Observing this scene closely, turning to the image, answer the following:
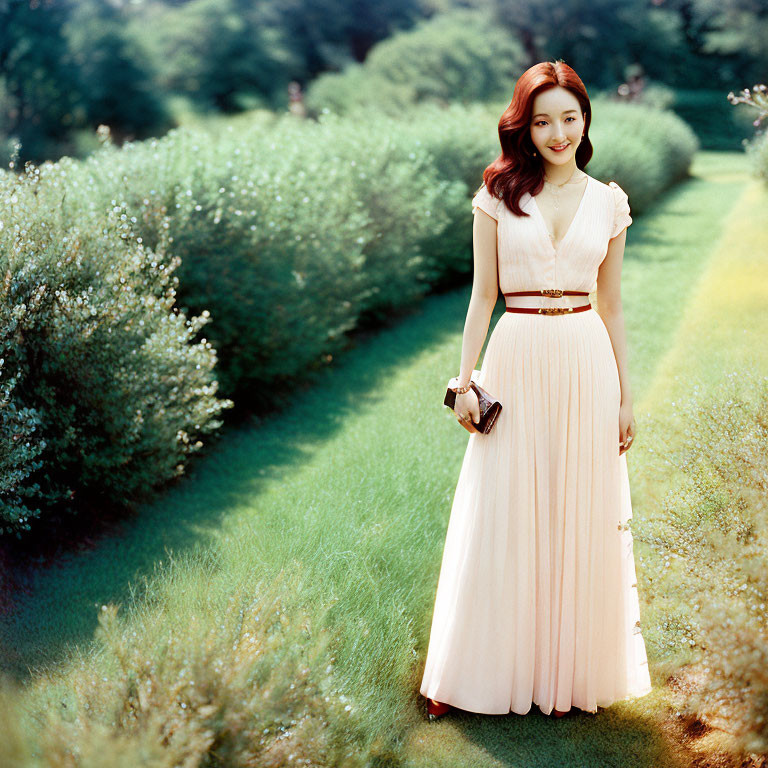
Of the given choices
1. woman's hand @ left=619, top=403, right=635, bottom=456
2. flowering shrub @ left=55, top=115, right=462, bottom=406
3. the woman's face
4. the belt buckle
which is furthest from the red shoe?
flowering shrub @ left=55, top=115, right=462, bottom=406

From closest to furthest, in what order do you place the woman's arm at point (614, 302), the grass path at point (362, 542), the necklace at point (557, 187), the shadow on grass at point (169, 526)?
1. the necklace at point (557, 187)
2. the woman's arm at point (614, 302)
3. the grass path at point (362, 542)
4. the shadow on grass at point (169, 526)

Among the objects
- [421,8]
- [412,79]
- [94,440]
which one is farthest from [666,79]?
[94,440]

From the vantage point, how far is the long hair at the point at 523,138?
2998 mm

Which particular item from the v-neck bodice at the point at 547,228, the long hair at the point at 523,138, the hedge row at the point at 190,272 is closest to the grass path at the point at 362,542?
the hedge row at the point at 190,272

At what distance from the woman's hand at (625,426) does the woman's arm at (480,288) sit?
64cm

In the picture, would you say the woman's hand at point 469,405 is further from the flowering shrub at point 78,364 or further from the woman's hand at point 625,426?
the flowering shrub at point 78,364

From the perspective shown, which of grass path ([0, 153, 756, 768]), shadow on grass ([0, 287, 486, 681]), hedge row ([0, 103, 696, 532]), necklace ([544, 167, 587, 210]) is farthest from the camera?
hedge row ([0, 103, 696, 532])

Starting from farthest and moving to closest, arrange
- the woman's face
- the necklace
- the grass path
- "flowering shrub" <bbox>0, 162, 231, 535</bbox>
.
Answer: "flowering shrub" <bbox>0, 162, 231, 535</bbox> < the grass path < the necklace < the woman's face

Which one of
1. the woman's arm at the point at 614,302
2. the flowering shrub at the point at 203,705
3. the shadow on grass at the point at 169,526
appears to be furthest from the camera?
the shadow on grass at the point at 169,526

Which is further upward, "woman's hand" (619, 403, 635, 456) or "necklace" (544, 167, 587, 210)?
"necklace" (544, 167, 587, 210)

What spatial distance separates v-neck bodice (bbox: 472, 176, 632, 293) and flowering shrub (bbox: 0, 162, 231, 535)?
2757 mm

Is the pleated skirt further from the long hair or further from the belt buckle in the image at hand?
the long hair

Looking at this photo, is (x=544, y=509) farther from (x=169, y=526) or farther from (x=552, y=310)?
(x=169, y=526)

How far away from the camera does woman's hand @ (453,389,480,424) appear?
3156mm
